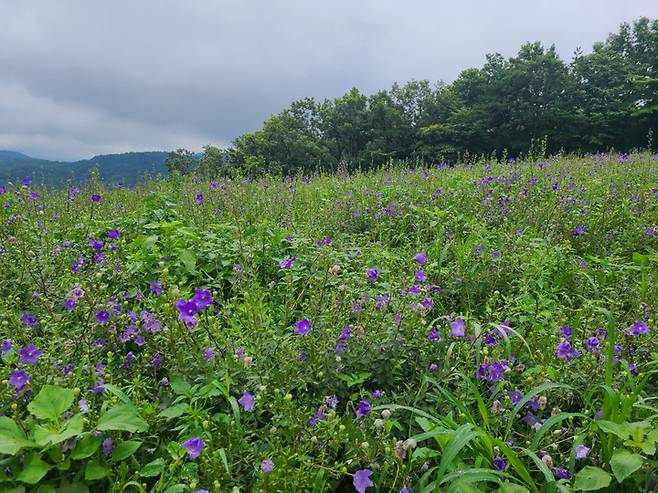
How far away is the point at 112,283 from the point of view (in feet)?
8.06

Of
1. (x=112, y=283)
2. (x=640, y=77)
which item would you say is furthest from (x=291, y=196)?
(x=640, y=77)

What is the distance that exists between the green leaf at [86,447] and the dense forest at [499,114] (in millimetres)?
28201

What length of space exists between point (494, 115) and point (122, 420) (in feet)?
126

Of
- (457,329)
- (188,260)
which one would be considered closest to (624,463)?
(457,329)

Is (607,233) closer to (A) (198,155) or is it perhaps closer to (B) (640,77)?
(B) (640,77)

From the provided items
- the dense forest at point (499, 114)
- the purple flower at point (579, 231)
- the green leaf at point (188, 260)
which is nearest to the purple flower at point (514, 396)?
the green leaf at point (188, 260)

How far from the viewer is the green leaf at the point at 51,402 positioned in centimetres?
128

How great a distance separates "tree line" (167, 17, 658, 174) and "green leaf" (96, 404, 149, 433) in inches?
1113

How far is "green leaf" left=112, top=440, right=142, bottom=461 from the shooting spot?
1343 mm

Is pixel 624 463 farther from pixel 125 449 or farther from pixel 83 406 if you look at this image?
pixel 83 406

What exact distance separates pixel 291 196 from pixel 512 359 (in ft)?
12.3

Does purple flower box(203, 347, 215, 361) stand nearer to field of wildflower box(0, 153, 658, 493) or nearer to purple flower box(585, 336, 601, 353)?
field of wildflower box(0, 153, 658, 493)

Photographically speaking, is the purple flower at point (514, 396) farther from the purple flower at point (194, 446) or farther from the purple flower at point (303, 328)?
the purple flower at point (194, 446)

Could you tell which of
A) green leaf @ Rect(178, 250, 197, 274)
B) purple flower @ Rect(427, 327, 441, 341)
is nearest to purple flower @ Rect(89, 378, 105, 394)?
green leaf @ Rect(178, 250, 197, 274)
